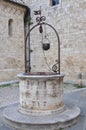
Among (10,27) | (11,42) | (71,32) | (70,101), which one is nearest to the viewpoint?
(70,101)

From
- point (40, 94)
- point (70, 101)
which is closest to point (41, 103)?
point (40, 94)

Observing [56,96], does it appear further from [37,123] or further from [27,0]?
[27,0]

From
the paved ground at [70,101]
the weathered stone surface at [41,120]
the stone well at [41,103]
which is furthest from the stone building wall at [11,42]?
the weathered stone surface at [41,120]

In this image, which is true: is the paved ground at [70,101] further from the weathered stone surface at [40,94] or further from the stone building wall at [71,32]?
the stone building wall at [71,32]

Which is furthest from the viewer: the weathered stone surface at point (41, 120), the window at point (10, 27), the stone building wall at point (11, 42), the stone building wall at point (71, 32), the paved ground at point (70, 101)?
the window at point (10, 27)

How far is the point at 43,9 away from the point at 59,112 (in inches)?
303

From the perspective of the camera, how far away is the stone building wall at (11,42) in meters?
9.92

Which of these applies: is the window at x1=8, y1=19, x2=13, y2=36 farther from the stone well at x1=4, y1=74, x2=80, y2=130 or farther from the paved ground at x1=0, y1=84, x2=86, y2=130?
the stone well at x1=4, y1=74, x2=80, y2=130

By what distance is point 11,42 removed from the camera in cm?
1045

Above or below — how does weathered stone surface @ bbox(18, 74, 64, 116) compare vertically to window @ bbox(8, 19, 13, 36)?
below

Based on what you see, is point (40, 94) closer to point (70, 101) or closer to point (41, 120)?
point (41, 120)

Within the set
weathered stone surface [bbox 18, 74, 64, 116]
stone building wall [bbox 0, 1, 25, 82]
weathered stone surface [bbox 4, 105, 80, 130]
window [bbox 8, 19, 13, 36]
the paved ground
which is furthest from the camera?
window [bbox 8, 19, 13, 36]

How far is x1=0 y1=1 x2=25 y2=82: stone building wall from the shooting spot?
9.92 m

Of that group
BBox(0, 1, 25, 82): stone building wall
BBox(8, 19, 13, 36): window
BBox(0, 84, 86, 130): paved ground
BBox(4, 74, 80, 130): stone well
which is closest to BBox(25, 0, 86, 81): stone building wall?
BBox(0, 1, 25, 82): stone building wall
